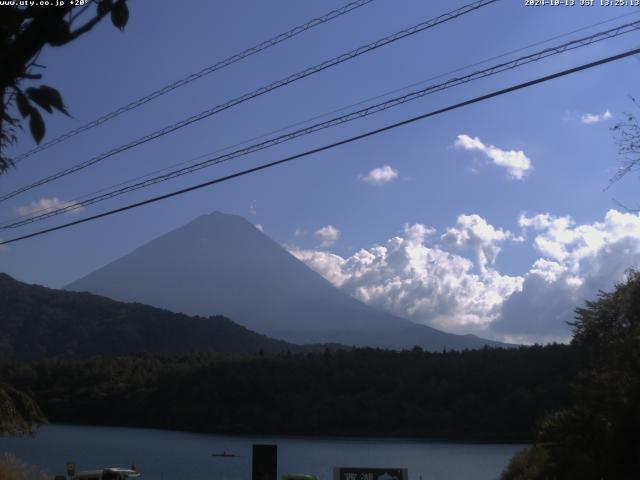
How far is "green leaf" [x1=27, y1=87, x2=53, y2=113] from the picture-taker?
119 inches

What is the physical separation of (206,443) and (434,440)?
672 inches

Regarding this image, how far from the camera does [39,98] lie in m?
3.04

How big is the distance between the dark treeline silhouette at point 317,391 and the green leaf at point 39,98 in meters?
51.1

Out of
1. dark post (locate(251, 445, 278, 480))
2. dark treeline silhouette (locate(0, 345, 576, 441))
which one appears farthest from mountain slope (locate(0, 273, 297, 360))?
dark post (locate(251, 445, 278, 480))

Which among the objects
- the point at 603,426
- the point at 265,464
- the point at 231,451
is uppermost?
the point at 603,426

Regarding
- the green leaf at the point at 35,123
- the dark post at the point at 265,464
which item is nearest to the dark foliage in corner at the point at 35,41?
the green leaf at the point at 35,123

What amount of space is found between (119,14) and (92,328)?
9778cm

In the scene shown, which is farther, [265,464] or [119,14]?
[265,464]

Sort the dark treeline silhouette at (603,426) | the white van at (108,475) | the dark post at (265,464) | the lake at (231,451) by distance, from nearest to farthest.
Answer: the dark post at (265,464)
the dark treeline silhouette at (603,426)
the white van at (108,475)
the lake at (231,451)

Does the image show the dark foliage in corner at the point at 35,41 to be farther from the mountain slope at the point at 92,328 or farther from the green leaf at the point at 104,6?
the mountain slope at the point at 92,328

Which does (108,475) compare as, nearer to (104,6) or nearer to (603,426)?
(603,426)

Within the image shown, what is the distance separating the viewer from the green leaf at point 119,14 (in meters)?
3.12

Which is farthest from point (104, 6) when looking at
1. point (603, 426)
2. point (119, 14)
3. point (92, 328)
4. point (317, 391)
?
point (92, 328)

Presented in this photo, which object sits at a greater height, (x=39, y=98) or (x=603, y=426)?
(x=39, y=98)
